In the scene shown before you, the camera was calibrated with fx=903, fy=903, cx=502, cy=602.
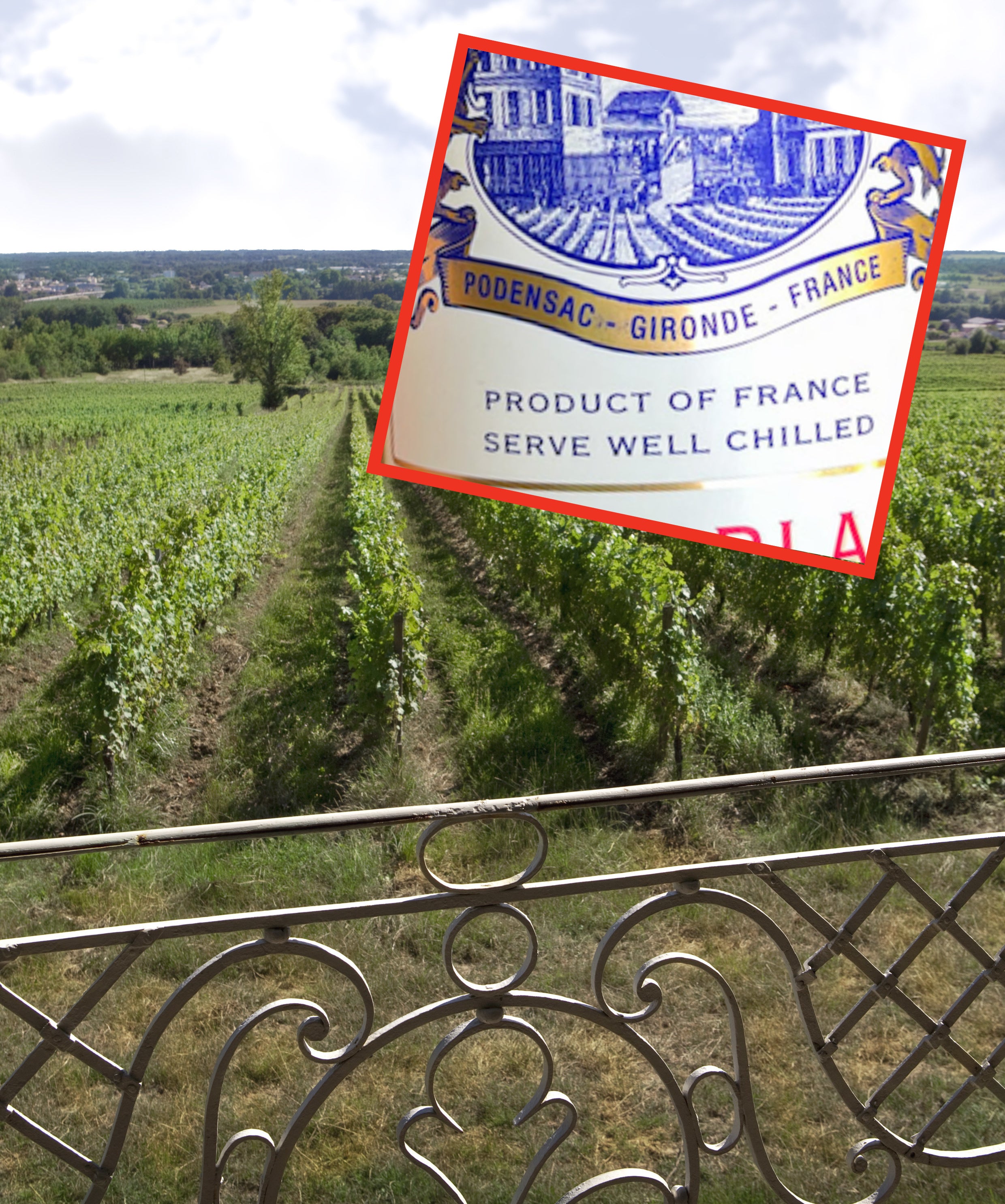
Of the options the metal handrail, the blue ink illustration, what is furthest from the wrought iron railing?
the blue ink illustration

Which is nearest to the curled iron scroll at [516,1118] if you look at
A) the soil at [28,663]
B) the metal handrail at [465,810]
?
the metal handrail at [465,810]

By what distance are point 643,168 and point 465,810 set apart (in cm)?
169

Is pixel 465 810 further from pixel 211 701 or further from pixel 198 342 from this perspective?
pixel 198 342

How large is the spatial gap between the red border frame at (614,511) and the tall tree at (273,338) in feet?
204

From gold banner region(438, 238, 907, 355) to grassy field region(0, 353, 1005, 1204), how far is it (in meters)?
2.21

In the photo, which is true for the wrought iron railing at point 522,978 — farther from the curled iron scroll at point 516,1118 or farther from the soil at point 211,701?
the soil at point 211,701

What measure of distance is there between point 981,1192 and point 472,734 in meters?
4.58

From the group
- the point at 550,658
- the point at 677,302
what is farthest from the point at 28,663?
the point at 677,302

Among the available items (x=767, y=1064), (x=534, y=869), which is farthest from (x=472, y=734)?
(x=534, y=869)

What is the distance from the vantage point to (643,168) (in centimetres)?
225

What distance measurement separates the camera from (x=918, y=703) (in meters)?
6.63

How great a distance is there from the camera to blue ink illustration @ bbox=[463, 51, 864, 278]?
2.19 meters

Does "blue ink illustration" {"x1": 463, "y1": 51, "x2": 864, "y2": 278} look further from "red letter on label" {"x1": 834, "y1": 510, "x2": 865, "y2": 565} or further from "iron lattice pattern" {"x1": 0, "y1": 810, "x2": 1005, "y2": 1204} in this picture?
"iron lattice pattern" {"x1": 0, "y1": 810, "x2": 1005, "y2": 1204}

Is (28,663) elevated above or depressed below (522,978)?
below
